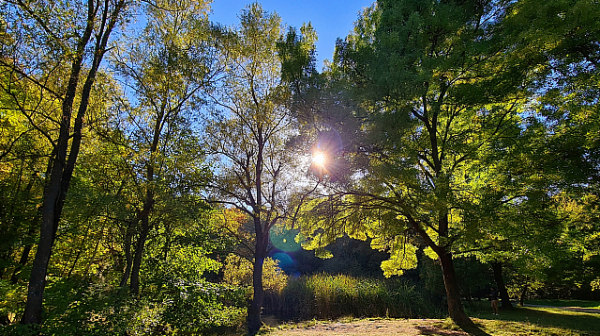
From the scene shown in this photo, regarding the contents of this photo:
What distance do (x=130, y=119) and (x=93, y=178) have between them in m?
1.92

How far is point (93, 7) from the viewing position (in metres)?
6.16

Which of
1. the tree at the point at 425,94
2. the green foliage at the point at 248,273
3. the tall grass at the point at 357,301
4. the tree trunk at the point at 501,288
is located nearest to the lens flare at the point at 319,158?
the tree at the point at 425,94

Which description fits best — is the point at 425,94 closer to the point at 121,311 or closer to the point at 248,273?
the point at 121,311

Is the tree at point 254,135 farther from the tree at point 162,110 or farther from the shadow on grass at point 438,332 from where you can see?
the shadow on grass at point 438,332

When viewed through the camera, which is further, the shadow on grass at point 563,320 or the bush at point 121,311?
the shadow on grass at point 563,320

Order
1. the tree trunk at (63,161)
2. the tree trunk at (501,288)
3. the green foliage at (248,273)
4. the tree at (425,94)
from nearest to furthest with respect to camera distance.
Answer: the tree trunk at (63,161), the tree at (425,94), the green foliage at (248,273), the tree trunk at (501,288)

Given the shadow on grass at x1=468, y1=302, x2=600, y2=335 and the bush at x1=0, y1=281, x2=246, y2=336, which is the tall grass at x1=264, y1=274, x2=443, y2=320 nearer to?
the shadow on grass at x1=468, y1=302, x2=600, y2=335

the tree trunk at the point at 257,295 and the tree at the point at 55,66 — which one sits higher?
the tree at the point at 55,66

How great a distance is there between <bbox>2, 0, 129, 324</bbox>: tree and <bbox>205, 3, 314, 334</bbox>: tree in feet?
14.1

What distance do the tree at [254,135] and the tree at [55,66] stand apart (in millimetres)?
4294

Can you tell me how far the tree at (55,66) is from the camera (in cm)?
469

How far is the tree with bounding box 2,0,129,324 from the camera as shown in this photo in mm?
4693

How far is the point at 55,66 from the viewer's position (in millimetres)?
5141

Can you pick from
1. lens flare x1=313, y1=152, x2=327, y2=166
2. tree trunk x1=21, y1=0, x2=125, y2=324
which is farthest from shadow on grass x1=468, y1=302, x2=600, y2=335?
tree trunk x1=21, y1=0, x2=125, y2=324
